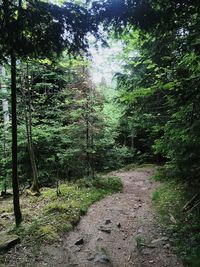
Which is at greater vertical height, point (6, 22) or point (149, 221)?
point (6, 22)

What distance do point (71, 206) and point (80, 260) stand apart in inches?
149

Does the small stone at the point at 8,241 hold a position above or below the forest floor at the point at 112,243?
above

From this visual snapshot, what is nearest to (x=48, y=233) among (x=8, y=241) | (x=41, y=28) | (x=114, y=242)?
(x=8, y=241)

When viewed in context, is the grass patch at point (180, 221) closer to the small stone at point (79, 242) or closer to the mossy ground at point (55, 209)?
the small stone at point (79, 242)

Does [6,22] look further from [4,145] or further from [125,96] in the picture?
[4,145]

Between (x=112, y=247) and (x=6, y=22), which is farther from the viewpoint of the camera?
(x=112, y=247)

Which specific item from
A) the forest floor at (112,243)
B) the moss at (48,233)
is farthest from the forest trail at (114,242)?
the moss at (48,233)

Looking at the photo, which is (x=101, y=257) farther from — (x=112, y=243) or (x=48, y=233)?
(x=48, y=233)

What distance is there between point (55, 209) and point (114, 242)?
2912mm

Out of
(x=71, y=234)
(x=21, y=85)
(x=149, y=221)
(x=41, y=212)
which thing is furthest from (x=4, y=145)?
(x=149, y=221)

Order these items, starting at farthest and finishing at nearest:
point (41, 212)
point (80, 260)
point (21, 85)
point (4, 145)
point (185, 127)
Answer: point (4, 145), point (21, 85), point (41, 212), point (185, 127), point (80, 260)

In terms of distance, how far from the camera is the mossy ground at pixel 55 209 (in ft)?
26.8

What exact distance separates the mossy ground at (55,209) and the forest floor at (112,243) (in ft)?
1.10

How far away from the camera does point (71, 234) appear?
849 centimetres
